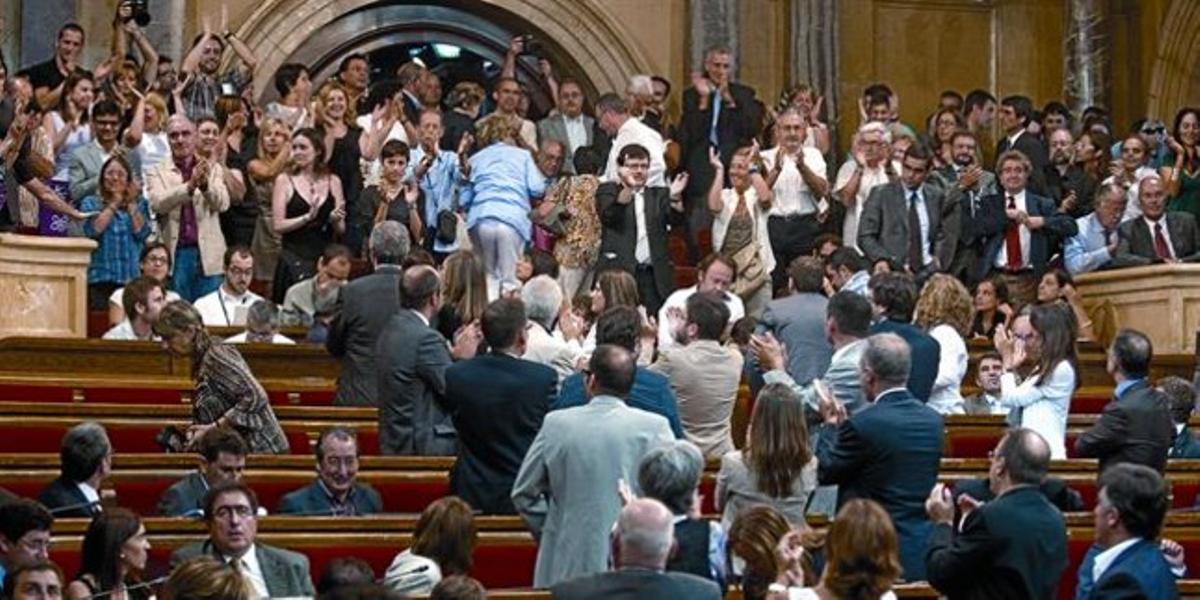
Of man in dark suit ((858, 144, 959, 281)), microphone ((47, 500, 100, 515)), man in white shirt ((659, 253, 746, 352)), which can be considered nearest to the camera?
microphone ((47, 500, 100, 515))

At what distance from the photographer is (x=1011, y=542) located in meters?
8.77

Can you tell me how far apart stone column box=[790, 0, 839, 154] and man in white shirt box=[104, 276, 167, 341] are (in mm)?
8404

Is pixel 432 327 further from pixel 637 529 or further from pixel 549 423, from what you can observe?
pixel 637 529

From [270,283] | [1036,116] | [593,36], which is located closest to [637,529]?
[270,283]

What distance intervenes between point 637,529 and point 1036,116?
12546 mm

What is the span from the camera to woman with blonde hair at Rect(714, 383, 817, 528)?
378 inches

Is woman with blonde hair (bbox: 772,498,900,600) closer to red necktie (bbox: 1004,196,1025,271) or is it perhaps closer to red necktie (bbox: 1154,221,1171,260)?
red necktie (bbox: 1004,196,1025,271)

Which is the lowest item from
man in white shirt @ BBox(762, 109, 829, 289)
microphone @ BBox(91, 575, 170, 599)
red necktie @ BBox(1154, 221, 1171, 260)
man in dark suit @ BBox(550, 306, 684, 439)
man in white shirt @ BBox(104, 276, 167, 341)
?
microphone @ BBox(91, 575, 170, 599)

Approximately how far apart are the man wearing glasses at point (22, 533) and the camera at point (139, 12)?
33.5 feet

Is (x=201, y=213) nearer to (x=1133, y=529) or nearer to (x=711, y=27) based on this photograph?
(x=711, y=27)

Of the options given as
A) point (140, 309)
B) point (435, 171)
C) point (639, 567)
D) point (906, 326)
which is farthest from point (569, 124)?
point (639, 567)

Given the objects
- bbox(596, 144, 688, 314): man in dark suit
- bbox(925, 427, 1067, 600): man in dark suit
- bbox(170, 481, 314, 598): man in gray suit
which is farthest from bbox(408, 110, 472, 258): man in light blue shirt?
bbox(925, 427, 1067, 600): man in dark suit

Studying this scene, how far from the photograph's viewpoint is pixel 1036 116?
19.7 m

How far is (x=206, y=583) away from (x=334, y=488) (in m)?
3.04
